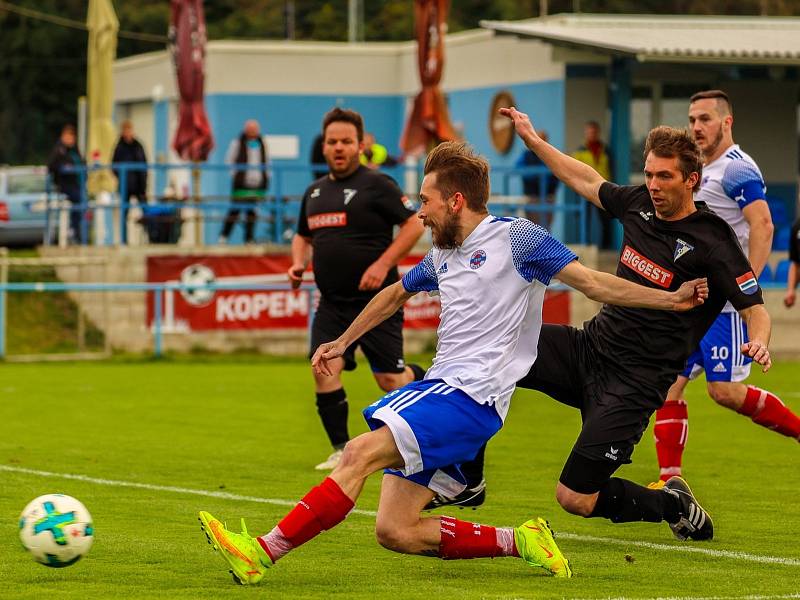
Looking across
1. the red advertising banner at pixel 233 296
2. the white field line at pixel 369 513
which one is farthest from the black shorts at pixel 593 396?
the red advertising banner at pixel 233 296

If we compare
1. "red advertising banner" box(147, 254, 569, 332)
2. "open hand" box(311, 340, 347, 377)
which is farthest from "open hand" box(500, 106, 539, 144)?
"red advertising banner" box(147, 254, 569, 332)

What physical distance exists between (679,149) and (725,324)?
1.97m

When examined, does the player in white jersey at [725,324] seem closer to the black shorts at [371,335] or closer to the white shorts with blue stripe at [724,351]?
the white shorts with blue stripe at [724,351]

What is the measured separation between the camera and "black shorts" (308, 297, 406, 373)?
33.1ft

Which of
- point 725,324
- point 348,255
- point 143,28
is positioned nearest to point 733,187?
point 725,324

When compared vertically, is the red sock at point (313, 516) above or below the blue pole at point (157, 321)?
above

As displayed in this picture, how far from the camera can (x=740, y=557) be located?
287 inches

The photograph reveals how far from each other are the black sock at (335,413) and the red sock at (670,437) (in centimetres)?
223

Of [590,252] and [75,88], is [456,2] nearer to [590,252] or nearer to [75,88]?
[75,88]

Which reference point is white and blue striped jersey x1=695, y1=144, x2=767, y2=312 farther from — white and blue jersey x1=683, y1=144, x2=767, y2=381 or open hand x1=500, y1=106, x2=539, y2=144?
open hand x1=500, y1=106, x2=539, y2=144

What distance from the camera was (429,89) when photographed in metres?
23.3

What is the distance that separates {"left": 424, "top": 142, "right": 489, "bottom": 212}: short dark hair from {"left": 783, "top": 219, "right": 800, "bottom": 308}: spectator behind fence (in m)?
6.25

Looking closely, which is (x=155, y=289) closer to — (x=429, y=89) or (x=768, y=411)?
(x=429, y=89)

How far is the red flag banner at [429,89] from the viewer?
23.2m
